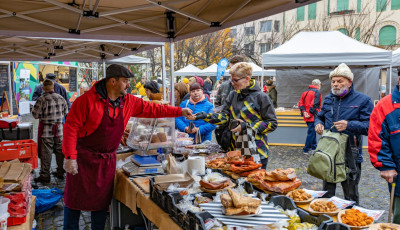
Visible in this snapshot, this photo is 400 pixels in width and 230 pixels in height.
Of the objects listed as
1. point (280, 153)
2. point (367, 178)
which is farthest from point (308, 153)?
point (367, 178)

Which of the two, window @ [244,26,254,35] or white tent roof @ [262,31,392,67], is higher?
window @ [244,26,254,35]

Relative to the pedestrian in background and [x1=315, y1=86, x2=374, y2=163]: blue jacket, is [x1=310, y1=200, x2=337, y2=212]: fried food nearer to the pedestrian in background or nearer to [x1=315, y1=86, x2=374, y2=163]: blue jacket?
[x1=315, y1=86, x2=374, y2=163]: blue jacket

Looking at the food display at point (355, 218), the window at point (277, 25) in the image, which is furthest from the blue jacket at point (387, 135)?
the window at point (277, 25)

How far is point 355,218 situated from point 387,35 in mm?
29984

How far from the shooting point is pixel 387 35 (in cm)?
2733

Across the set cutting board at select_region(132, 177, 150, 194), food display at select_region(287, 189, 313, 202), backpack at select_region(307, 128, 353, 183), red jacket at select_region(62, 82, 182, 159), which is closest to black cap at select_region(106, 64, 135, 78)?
red jacket at select_region(62, 82, 182, 159)

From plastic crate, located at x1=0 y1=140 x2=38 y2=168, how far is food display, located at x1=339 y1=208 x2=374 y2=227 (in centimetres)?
503

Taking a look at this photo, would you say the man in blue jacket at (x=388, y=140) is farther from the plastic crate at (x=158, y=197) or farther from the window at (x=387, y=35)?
the window at (x=387, y=35)

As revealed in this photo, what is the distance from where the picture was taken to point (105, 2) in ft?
13.3

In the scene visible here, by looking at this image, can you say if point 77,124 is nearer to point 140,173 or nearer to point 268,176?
point 140,173

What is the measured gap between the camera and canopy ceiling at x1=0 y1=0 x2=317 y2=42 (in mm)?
3910

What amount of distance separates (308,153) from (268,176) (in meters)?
6.75

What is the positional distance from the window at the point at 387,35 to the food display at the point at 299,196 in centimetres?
2898

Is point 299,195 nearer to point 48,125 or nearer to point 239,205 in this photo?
point 239,205
